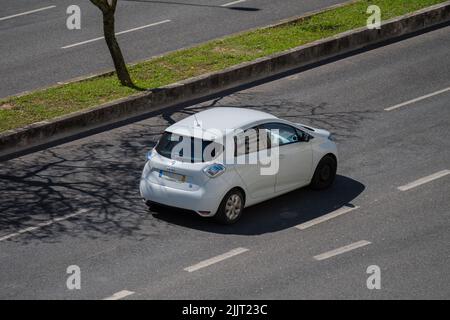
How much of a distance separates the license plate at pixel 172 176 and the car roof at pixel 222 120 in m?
0.70

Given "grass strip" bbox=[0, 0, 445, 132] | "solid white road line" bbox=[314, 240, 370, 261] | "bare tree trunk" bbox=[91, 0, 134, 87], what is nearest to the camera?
"solid white road line" bbox=[314, 240, 370, 261]

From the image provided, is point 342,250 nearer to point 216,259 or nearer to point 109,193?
point 216,259

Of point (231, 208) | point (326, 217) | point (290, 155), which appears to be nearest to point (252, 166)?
point (231, 208)

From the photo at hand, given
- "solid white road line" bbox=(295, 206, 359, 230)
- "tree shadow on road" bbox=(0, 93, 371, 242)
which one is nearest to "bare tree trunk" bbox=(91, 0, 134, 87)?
"tree shadow on road" bbox=(0, 93, 371, 242)

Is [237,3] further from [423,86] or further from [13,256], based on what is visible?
[13,256]

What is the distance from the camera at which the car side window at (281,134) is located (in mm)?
16297

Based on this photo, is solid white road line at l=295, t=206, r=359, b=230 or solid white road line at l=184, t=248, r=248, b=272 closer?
solid white road line at l=184, t=248, r=248, b=272

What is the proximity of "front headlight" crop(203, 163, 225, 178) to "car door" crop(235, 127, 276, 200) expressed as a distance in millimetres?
335

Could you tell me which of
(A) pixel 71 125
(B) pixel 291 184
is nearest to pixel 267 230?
(B) pixel 291 184

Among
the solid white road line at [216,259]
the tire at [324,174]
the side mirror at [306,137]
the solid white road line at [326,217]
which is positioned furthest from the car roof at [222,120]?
the solid white road line at [216,259]

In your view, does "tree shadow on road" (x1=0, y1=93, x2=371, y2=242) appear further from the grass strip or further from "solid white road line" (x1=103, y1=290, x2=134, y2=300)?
"solid white road line" (x1=103, y1=290, x2=134, y2=300)

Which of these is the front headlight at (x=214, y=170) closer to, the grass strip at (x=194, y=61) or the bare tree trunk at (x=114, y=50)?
the grass strip at (x=194, y=61)

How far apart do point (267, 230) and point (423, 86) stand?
761 centimetres

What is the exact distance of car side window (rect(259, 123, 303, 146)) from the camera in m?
16.3
